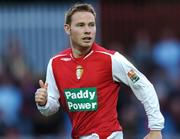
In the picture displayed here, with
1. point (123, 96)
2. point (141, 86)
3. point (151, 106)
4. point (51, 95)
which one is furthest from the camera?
point (123, 96)

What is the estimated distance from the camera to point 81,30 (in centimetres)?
867

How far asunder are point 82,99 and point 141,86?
606 millimetres

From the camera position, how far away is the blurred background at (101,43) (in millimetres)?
14477

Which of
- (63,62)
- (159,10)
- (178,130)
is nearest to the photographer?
(63,62)

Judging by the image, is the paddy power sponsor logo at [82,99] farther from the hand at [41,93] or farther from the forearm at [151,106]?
the forearm at [151,106]

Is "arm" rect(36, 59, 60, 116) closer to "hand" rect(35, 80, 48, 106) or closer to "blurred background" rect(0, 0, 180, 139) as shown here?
"hand" rect(35, 80, 48, 106)

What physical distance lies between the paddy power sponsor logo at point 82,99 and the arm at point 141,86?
292 mm

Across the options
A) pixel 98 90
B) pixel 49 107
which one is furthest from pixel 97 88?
pixel 49 107

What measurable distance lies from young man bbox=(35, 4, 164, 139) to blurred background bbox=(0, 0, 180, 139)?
16.8 feet

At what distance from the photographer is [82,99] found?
28.3 ft

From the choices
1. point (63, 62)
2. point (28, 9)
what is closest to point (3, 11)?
point (28, 9)

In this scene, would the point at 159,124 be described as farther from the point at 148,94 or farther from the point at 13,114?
the point at 13,114

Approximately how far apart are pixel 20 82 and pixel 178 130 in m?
2.82

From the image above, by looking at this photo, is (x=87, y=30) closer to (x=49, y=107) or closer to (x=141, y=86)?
(x=141, y=86)
